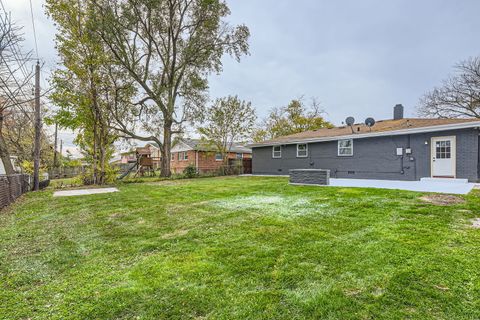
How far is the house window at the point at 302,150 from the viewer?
1556 centimetres

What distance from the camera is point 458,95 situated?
68.4 ft

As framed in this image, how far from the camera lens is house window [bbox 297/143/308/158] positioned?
51.1 feet

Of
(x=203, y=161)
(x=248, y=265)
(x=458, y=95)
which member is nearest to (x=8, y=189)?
(x=248, y=265)

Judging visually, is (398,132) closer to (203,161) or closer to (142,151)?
(203,161)

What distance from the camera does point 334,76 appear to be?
18750 mm

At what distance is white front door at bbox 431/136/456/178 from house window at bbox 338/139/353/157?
11.6 feet

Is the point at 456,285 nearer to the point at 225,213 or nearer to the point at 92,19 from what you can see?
the point at 225,213

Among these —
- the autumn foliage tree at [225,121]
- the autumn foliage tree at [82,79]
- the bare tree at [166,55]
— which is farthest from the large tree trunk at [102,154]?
the autumn foliage tree at [225,121]

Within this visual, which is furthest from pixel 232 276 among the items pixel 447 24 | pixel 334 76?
pixel 334 76

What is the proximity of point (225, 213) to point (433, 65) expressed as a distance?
61.0 ft

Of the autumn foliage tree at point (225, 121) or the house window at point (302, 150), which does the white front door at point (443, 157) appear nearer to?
the house window at point (302, 150)

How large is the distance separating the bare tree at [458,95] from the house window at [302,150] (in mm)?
15179

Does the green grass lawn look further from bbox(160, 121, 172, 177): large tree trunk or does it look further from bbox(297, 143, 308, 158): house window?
bbox(160, 121, 172, 177): large tree trunk

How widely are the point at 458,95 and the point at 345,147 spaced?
49.2 feet
